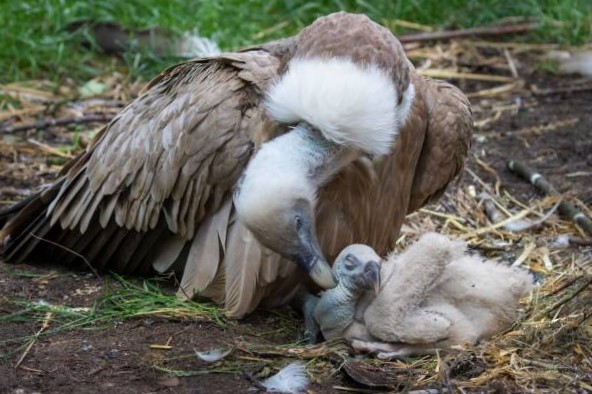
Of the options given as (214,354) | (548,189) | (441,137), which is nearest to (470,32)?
(548,189)

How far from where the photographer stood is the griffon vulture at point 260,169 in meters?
4.58

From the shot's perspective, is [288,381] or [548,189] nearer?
[288,381]

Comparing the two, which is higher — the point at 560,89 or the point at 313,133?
the point at 313,133

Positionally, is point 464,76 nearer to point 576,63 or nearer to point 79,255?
point 576,63

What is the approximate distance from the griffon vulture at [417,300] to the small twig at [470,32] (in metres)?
4.85

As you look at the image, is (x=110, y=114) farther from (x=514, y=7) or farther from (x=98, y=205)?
(x=514, y=7)

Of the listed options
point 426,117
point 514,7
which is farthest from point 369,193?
point 514,7

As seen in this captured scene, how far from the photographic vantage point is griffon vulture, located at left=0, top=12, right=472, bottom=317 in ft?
15.0

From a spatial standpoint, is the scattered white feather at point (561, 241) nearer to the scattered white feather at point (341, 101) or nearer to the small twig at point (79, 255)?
the scattered white feather at point (341, 101)

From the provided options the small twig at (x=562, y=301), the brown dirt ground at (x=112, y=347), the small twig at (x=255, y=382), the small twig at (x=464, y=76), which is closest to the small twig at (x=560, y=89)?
the small twig at (x=464, y=76)

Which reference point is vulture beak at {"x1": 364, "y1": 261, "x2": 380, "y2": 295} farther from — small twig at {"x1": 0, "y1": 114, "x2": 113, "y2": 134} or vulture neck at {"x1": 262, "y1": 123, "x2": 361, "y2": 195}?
small twig at {"x1": 0, "y1": 114, "x2": 113, "y2": 134}

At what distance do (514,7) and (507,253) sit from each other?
470 cm

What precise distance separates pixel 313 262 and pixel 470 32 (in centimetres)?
574

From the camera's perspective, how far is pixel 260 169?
180 inches
